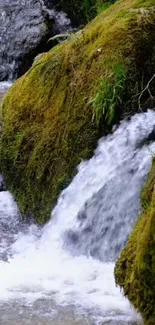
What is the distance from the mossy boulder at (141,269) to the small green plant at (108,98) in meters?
1.32

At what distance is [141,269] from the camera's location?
3.25 m

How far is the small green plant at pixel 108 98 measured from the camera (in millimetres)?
4727

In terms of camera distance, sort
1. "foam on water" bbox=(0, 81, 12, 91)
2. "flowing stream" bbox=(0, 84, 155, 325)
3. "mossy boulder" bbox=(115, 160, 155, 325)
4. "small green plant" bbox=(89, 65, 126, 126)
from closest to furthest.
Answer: "mossy boulder" bbox=(115, 160, 155, 325) → "flowing stream" bbox=(0, 84, 155, 325) → "small green plant" bbox=(89, 65, 126, 126) → "foam on water" bbox=(0, 81, 12, 91)

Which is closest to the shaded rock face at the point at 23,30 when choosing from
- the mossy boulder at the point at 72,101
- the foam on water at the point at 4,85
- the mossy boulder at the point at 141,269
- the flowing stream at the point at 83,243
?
the foam on water at the point at 4,85

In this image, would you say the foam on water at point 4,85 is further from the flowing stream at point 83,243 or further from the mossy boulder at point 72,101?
the flowing stream at point 83,243

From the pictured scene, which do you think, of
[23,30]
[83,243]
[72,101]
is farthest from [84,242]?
[23,30]

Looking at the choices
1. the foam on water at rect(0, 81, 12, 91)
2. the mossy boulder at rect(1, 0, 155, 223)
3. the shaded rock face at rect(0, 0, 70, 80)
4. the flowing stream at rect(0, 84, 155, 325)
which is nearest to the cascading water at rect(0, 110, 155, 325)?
the flowing stream at rect(0, 84, 155, 325)

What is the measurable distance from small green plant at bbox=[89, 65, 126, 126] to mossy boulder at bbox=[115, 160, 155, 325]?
52.0 inches

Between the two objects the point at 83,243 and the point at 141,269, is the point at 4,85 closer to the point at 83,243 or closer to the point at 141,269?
the point at 83,243

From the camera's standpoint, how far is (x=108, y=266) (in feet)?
13.3

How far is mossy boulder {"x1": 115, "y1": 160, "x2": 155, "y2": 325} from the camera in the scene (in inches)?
127

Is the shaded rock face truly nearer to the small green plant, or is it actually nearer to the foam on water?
the foam on water

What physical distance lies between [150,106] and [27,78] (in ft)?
4.11

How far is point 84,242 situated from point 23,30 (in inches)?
221
